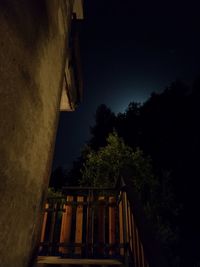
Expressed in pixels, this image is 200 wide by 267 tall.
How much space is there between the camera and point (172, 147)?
14617 millimetres

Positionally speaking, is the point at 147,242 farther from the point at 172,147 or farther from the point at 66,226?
the point at 172,147

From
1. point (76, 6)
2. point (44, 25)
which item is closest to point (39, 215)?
point (44, 25)

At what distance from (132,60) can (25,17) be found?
85.8 metres

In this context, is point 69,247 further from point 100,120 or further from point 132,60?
point 132,60

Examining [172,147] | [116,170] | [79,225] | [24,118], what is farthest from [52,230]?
[172,147]

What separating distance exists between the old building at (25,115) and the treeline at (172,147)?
8.97m

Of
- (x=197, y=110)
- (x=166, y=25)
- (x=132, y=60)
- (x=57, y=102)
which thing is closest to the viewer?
(x=57, y=102)

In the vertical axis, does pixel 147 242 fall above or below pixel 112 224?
below

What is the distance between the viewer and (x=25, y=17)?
1694 millimetres

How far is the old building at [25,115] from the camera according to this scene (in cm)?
133

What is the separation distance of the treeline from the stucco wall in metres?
9.00

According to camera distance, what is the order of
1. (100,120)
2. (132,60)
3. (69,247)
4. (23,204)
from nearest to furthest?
1. (23,204)
2. (69,247)
3. (100,120)
4. (132,60)

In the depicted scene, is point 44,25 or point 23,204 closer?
point 23,204

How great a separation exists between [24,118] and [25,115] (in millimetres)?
38
